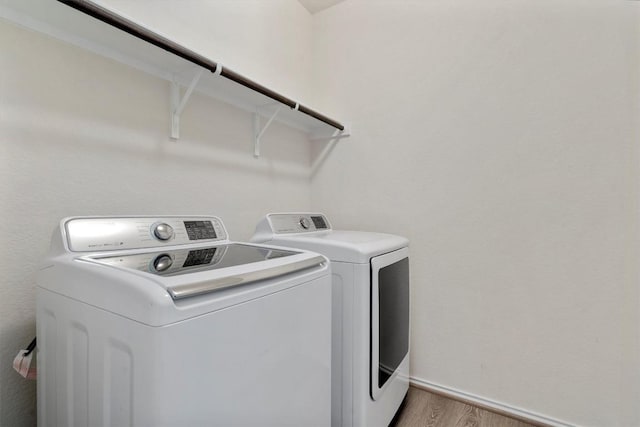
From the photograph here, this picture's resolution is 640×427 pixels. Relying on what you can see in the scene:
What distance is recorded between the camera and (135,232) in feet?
3.45

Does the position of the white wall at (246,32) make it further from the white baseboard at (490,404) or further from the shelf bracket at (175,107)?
the white baseboard at (490,404)

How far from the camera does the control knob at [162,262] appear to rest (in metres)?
0.79

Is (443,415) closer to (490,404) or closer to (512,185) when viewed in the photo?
(490,404)

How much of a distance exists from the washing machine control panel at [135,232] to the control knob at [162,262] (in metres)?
0.16

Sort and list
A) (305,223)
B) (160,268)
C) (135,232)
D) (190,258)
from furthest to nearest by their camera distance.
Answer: (305,223)
(135,232)
(190,258)
(160,268)

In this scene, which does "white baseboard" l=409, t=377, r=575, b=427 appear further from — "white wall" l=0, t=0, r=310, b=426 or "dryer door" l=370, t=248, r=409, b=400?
"white wall" l=0, t=0, r=310, b=426

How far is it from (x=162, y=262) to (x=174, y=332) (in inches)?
13.0

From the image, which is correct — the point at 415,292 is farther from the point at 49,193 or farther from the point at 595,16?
the point at 49,193

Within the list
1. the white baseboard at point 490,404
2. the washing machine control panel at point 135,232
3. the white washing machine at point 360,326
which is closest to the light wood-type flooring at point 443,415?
the white baseboard at point 490,404

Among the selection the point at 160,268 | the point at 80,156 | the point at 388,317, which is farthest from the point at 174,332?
the point at 388,317

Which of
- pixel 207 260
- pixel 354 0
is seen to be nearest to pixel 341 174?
pixel 354 0

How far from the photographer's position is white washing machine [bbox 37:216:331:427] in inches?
23.6

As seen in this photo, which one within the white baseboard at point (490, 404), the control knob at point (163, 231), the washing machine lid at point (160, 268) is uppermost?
the control knob at point (163, 231)

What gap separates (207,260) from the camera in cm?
92
